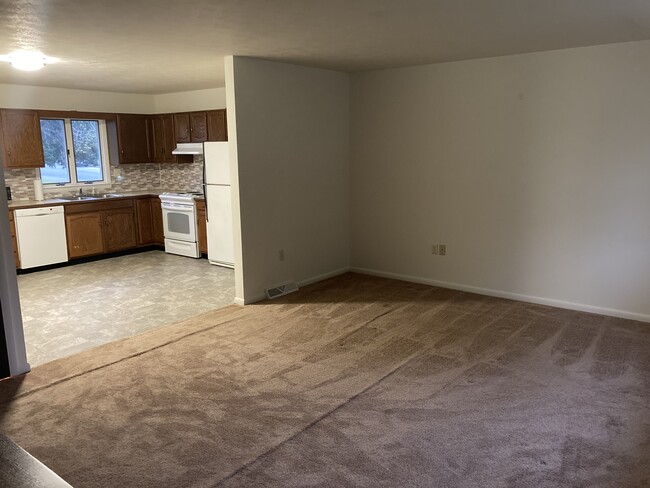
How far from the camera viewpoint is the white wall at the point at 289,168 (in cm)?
505

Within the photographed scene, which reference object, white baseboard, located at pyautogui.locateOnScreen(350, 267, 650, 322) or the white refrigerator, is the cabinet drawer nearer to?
the white refrigerator

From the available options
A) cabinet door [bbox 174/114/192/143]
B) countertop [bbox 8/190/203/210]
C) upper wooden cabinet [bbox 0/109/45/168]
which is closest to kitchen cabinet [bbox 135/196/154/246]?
countertop [bbox 8/190/203/210]

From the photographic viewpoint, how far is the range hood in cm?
712

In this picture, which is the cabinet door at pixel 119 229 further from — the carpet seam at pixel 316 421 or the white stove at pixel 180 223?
the carpet seam at pixel 316 421

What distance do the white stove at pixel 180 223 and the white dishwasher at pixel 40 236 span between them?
1.38m

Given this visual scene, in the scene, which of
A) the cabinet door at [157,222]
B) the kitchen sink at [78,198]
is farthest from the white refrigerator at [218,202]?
the kitchen sink at [78,198]

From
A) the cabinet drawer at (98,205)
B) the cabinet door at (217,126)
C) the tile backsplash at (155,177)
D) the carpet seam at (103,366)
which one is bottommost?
the carpet seam at (103,366)

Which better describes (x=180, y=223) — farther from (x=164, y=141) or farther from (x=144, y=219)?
(x=164, y=141)

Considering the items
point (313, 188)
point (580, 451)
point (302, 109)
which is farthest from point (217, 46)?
point (580, 451)

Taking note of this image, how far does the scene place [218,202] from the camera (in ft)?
22.1

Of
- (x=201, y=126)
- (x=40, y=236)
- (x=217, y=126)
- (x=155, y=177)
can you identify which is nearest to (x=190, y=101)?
(x=201, y=126)

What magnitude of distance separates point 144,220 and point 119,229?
433mm

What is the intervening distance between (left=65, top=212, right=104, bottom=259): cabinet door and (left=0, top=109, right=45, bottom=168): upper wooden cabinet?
0.86m

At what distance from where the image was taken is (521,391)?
335 cm
